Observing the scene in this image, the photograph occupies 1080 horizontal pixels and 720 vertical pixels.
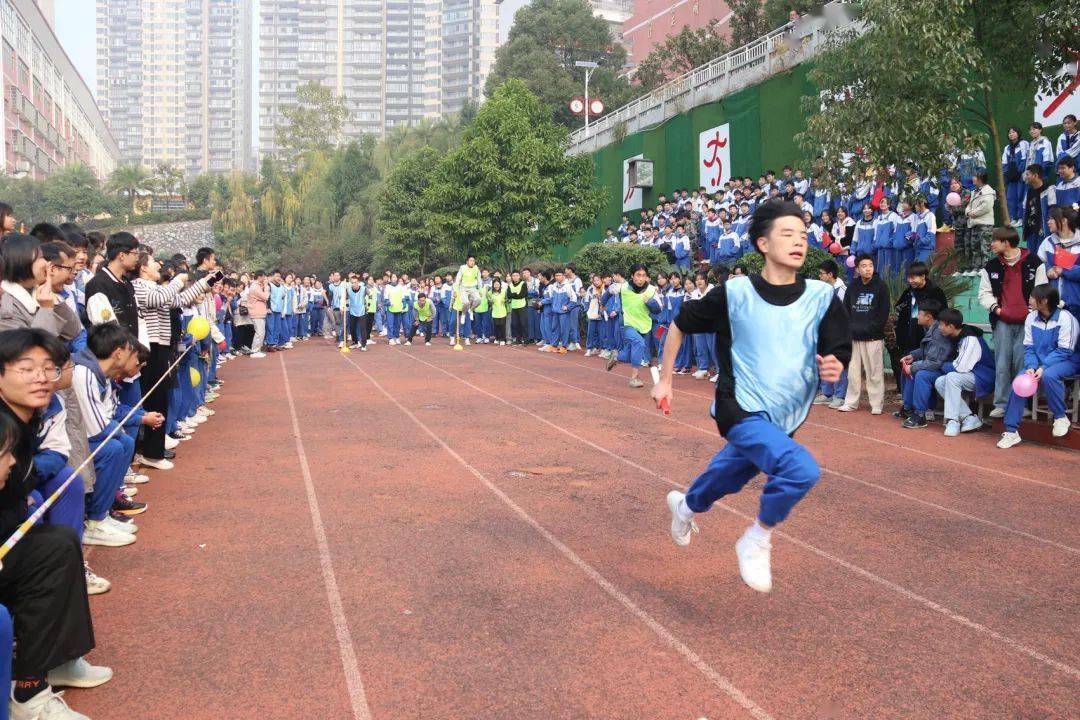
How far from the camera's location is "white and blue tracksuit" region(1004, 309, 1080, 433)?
344 inches

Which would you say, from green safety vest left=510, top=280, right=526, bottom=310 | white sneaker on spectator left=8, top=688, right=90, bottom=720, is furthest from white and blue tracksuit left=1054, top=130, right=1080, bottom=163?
white sneaker on spectator left=8, top=688, right=90, bottom=720

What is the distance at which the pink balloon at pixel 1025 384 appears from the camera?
8.75 meters

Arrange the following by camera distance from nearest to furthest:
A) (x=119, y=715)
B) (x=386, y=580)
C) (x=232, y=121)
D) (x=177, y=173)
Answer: (x=119, y=715)
(x=386, y=580)
(x=177, y=173)
(x=232, y=121)

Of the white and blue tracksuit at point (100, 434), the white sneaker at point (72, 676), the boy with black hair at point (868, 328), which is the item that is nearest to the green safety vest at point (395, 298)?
the boy with black hair at point (868, 328)

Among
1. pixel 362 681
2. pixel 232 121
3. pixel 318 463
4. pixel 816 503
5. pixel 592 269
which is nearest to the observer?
pixel 362 681

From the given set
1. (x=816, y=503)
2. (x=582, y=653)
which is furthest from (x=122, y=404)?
(x=816, y=503)

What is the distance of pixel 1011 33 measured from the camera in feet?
37.3

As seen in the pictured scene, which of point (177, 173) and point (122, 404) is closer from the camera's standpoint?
point (122, 404)

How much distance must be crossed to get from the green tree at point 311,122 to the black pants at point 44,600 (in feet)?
253

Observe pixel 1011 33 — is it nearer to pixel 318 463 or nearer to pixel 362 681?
pixel 318 463

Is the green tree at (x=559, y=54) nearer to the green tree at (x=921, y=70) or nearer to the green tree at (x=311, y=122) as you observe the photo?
the green tree at (x=311, y=122)

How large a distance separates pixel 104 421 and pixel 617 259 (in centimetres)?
1809

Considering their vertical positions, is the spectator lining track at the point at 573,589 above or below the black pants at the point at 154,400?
below

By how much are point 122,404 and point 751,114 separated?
75.2ft
